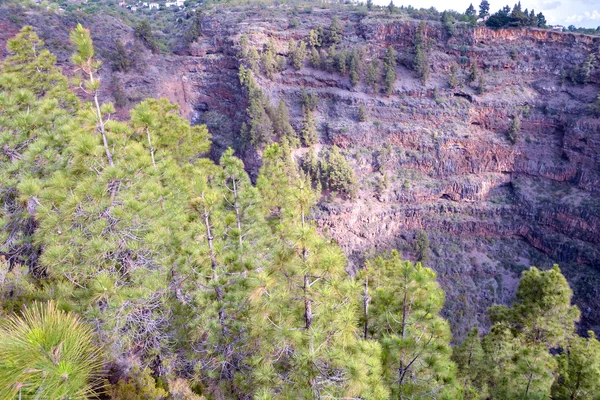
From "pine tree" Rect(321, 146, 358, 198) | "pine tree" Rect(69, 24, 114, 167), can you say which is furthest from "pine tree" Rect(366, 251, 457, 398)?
"pine tree" Rect(321, 146, 358, 198)

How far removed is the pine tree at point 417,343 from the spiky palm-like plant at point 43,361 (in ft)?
24.1

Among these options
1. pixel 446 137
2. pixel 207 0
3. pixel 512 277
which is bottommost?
pixel 512 277

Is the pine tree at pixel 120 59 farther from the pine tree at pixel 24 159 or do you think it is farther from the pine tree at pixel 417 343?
the pine tree at pixel 417 343

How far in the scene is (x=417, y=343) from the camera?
29.8 feet

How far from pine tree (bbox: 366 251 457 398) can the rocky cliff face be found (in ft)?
79.7

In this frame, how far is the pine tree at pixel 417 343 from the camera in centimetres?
890

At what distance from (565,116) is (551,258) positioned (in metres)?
16.1

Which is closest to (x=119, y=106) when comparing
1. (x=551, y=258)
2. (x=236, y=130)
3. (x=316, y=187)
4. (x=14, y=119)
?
(x=236, y=130)

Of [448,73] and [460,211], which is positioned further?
[448,73]

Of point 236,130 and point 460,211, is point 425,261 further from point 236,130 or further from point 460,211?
point 236,130

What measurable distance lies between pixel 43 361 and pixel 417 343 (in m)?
8.19

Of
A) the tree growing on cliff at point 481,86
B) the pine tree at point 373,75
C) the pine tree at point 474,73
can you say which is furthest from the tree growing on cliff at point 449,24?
the pine tree at point 373,75

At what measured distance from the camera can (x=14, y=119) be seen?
10.9 meters

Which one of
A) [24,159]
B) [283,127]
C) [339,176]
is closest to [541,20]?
[339,176]
